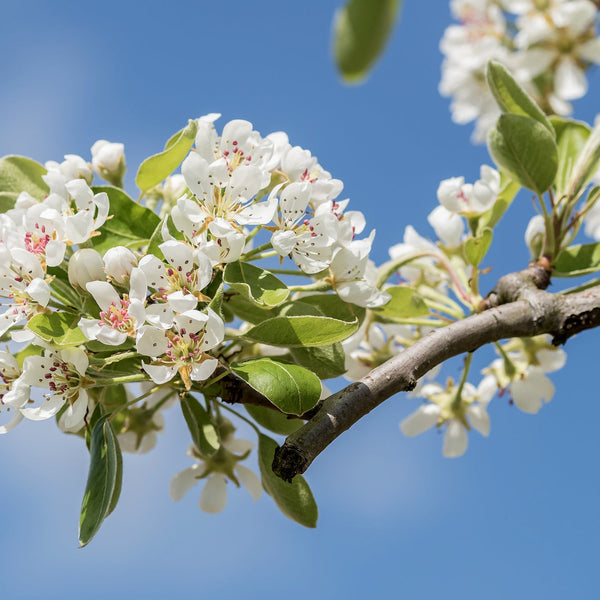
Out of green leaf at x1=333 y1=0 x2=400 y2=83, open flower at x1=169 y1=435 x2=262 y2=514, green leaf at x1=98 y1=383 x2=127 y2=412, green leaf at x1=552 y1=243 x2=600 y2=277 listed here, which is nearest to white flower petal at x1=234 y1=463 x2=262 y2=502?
open flower at x1=169 y1=435 x2=262 y2=514

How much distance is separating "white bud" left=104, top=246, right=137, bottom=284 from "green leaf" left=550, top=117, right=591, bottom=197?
3.91 ft

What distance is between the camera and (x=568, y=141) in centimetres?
199

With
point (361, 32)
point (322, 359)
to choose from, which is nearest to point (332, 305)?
point (322, 359)

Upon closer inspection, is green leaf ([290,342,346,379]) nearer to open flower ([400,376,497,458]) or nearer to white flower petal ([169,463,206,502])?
white flower petal ([169,463,206,502])

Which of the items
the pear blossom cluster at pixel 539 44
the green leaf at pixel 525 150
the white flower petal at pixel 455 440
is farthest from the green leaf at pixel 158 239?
the pear blossom cluster at pixel 539 44

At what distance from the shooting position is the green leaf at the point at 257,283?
1310mm

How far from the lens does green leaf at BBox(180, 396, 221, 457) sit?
1581 mm

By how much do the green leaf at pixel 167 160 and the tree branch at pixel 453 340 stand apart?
59cm

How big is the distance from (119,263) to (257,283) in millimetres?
245

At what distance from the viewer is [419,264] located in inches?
80.5

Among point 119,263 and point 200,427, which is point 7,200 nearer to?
point 119,263

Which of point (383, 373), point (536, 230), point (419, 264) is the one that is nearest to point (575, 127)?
point (536, 230)

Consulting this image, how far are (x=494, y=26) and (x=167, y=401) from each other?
2265mm

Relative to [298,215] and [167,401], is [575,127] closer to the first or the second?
[298,215]
